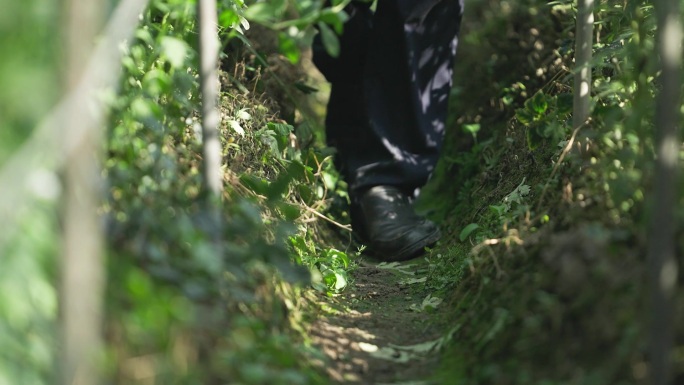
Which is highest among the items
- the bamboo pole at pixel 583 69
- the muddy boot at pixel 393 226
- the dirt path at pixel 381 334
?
the bamboo pole at pixel 583 69

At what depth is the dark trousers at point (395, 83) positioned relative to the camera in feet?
12.4

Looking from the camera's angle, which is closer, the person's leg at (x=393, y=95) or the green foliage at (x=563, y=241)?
the green foliage at (x=563, y=241)

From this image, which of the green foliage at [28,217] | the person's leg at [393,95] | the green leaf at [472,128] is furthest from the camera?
the green leaf at [472,128]

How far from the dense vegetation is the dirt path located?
2.6 inches

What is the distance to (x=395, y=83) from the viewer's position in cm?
385

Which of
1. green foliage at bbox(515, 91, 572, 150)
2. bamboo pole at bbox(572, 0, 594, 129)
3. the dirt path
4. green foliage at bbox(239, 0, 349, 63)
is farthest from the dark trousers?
green foliage at bbox(239, 0, 349, 63)

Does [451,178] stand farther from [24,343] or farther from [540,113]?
[24,343]

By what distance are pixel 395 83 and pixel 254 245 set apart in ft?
7.05

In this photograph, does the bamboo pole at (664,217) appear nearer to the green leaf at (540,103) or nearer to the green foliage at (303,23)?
the green foliage at (303,23)

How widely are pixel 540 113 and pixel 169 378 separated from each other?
6.93 ft

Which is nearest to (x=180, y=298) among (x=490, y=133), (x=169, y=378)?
(x=169, y=378)

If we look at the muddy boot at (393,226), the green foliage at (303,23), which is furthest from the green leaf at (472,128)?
the green foliage at (303,23)

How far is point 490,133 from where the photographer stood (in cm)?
414

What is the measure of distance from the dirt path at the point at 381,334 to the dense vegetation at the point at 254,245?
0.22 feet
